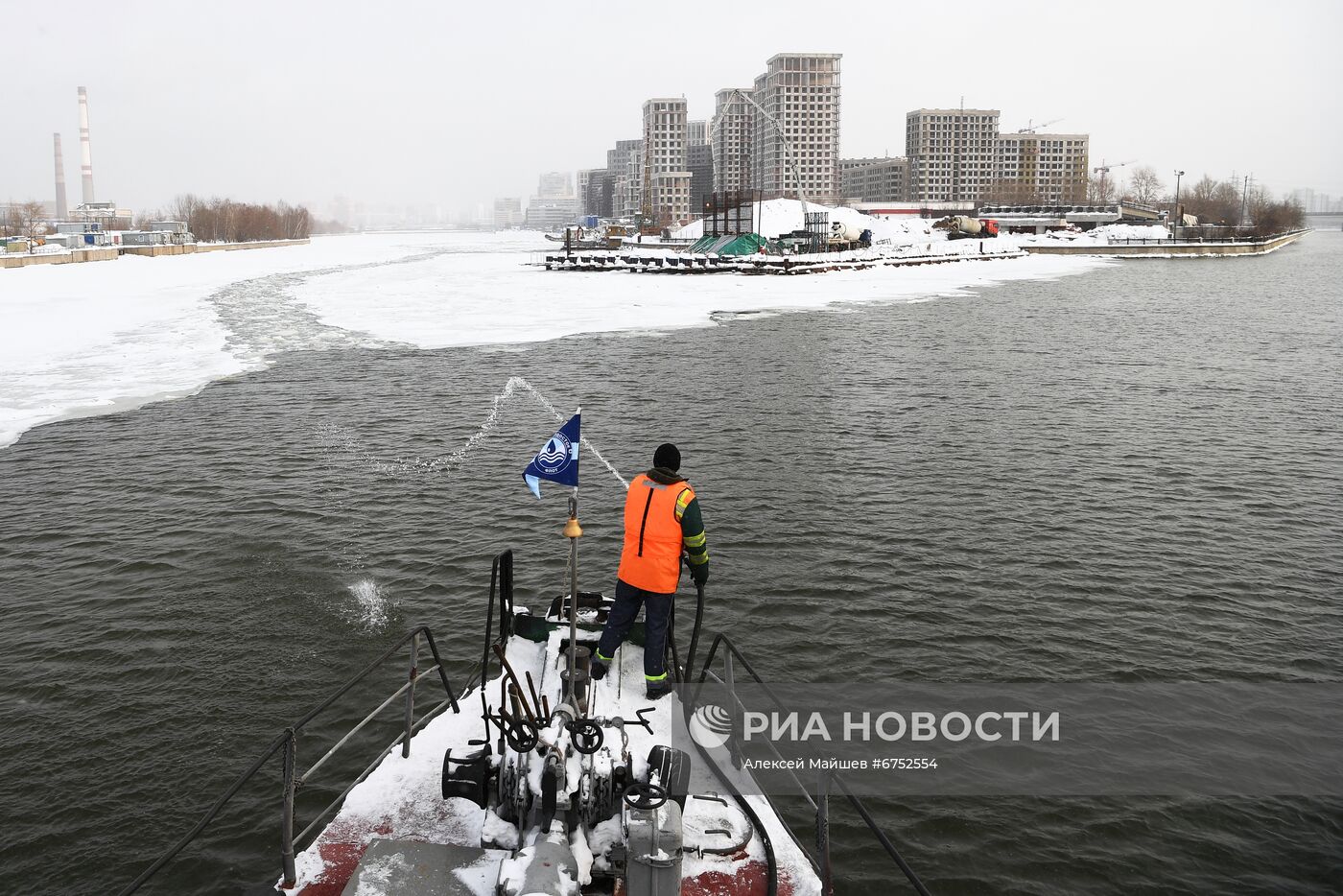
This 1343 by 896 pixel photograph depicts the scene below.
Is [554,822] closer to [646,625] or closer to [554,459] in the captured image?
[646,625]

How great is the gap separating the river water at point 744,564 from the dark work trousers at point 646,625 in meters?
2.50

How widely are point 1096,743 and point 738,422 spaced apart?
17099 mm

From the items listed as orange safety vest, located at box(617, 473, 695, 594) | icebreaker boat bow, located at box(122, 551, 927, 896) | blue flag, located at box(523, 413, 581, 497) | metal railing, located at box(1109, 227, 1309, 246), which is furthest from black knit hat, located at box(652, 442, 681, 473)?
metal railing, located at box(1109, 227, 1309, 246)

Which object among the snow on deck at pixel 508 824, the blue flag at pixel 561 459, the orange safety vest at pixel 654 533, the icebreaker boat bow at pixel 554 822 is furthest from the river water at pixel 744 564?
the blue flag at pixel 561 459

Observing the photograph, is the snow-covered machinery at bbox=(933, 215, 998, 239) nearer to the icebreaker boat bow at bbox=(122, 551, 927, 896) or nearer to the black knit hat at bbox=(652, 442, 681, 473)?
the black knit hat at bbox=(652, 442, 681, 473)

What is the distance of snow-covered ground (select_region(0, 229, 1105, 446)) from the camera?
32875 millimetres

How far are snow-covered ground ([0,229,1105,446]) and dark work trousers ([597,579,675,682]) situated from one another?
21.7 metres

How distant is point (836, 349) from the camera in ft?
136

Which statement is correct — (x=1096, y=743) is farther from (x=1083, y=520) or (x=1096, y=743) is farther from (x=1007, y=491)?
(x=1007, y=491)

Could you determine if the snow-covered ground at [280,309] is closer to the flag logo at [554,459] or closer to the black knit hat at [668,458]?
the flag logo at [554,459]

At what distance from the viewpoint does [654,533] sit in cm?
905

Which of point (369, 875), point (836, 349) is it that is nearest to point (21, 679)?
point (369, 875)

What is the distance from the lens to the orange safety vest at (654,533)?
8.95 m

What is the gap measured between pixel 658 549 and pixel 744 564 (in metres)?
7.47
